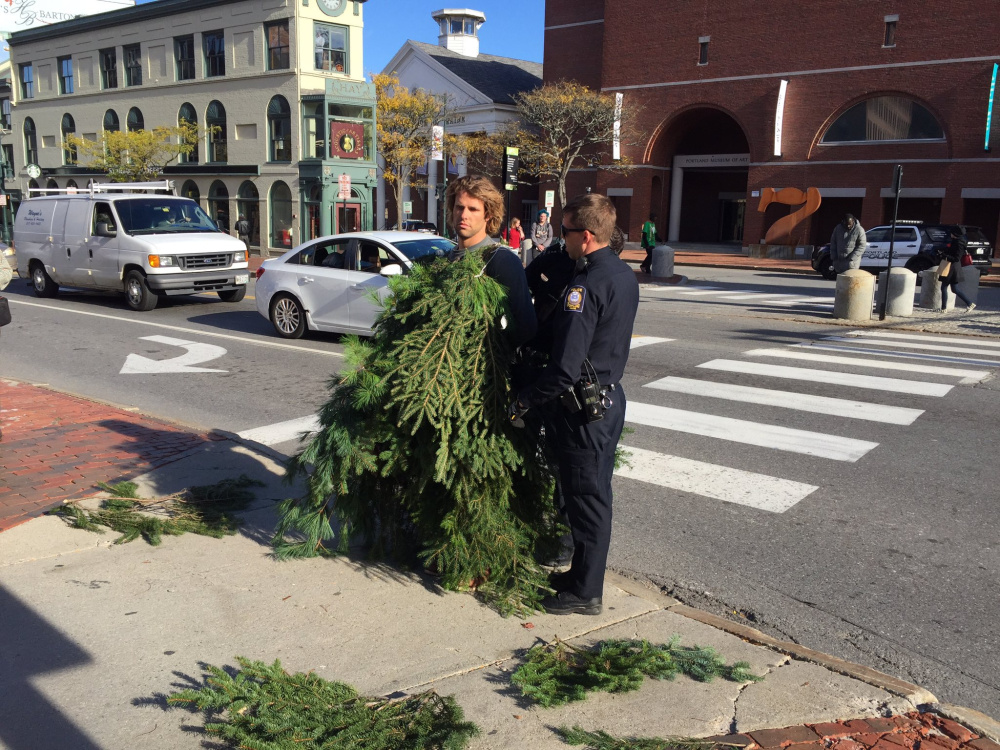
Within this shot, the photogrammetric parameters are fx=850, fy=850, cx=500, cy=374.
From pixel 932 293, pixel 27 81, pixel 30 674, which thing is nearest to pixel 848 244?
pixel 932 293

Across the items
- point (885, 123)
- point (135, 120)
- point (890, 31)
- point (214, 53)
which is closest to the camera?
point (890, 31)

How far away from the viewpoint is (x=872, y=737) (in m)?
3.09

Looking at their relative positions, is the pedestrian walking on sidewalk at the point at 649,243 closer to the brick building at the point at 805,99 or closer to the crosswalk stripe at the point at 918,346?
the crosswalk stripe at the point at 918,346

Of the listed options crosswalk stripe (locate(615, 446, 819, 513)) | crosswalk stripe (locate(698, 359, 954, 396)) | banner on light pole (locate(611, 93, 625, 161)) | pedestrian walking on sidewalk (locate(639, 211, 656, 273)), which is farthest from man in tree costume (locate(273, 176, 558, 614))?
banner on light pole (locate(611, 93, 625, 161))

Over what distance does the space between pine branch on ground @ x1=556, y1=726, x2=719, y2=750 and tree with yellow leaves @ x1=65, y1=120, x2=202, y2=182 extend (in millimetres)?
41212

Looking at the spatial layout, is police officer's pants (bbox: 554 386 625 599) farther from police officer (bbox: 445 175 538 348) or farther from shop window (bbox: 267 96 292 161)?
shop window (bbox: 267 96 292 161)

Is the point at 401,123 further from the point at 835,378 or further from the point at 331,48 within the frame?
the point at 835,378

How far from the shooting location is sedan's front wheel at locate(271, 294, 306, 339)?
1226 centimetres

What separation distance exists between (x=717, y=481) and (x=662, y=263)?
789 inches

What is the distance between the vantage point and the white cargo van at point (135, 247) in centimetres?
1505

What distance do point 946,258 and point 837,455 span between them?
38.4 ft

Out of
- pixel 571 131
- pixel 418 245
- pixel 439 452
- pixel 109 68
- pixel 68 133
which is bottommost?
pixel 439 452

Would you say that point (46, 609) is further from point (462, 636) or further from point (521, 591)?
point (521, 591)

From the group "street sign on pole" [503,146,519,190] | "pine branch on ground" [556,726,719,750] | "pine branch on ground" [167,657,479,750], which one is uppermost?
"street sign on pole" [503,146,519,190]
